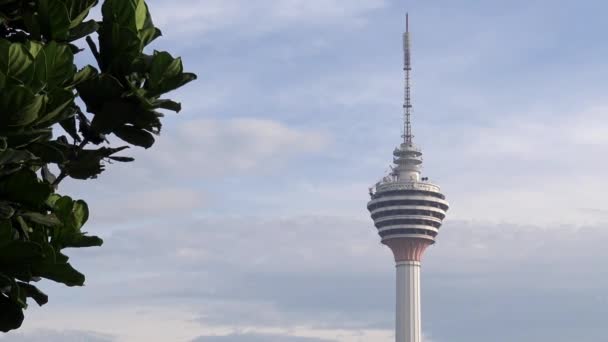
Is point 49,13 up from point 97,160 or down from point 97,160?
up

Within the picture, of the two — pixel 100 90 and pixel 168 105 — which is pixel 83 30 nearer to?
pixel 100 90

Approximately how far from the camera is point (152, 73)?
11930 mm

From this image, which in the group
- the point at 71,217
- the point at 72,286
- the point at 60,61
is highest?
the point at 60,61

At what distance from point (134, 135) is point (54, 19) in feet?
5.16

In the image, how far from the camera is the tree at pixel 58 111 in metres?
11.0

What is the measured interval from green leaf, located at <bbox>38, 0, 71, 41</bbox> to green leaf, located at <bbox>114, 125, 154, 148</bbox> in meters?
1.30

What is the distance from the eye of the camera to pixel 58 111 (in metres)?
11.2

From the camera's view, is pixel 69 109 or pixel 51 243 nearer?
pixel 69 109

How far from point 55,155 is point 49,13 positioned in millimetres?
1397

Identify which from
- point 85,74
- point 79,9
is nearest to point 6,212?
point 85,74

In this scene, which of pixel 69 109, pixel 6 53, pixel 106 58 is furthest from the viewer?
pixel 106 58

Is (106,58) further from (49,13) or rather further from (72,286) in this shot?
(72,286)

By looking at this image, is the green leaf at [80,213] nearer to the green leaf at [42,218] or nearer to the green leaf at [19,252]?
the green leaf at [42,218]

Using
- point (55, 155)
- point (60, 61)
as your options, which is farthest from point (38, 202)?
point (60, 61)
